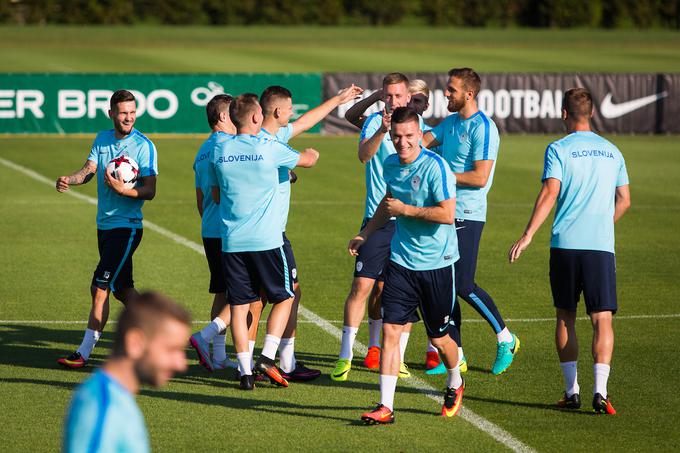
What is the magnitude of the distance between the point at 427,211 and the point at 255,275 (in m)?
1.82

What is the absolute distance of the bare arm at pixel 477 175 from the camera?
9.61 metres

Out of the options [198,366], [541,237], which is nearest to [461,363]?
[198,366]

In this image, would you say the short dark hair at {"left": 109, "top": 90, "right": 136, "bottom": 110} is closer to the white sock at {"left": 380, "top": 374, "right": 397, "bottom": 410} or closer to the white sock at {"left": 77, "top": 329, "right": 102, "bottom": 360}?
the white sock at {"left": 77, "top": 329, "right": 102, "bottom": 360}

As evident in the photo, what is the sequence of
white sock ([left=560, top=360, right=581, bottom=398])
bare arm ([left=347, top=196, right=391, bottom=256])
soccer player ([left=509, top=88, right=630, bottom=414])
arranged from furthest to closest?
white sock ([left=560, top=360, right=581, bottom=398]) → soccer player ([left=509, top=88, right=630, bottom=414]) → bare arm ([left=347, top=196, right=391, bottom=256])

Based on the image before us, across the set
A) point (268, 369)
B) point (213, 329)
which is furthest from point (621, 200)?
point (213, 329)

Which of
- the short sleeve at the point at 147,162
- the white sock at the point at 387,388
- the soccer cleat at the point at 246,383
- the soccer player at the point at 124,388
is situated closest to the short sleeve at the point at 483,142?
the white sock at the point at 387,388

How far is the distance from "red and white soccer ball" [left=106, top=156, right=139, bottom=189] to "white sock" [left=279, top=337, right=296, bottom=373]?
1.90 m

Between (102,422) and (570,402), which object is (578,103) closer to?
(570,402)

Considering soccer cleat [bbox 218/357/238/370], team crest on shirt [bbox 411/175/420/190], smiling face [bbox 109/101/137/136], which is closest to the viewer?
team crest on shirt [bbox 411/175/420/190]

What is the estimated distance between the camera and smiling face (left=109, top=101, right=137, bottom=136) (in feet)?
32.7

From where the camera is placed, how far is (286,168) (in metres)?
9.34

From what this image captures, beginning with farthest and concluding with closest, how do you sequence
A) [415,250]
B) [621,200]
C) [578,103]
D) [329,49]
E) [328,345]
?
[329,49] < [328,345] < [621,200] < [578,103] < [415,250]

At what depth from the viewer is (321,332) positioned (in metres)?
11.4

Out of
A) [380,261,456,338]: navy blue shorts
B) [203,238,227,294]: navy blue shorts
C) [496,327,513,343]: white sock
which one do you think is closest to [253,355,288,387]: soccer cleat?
[203,238,227,294]: navy blue shorts
